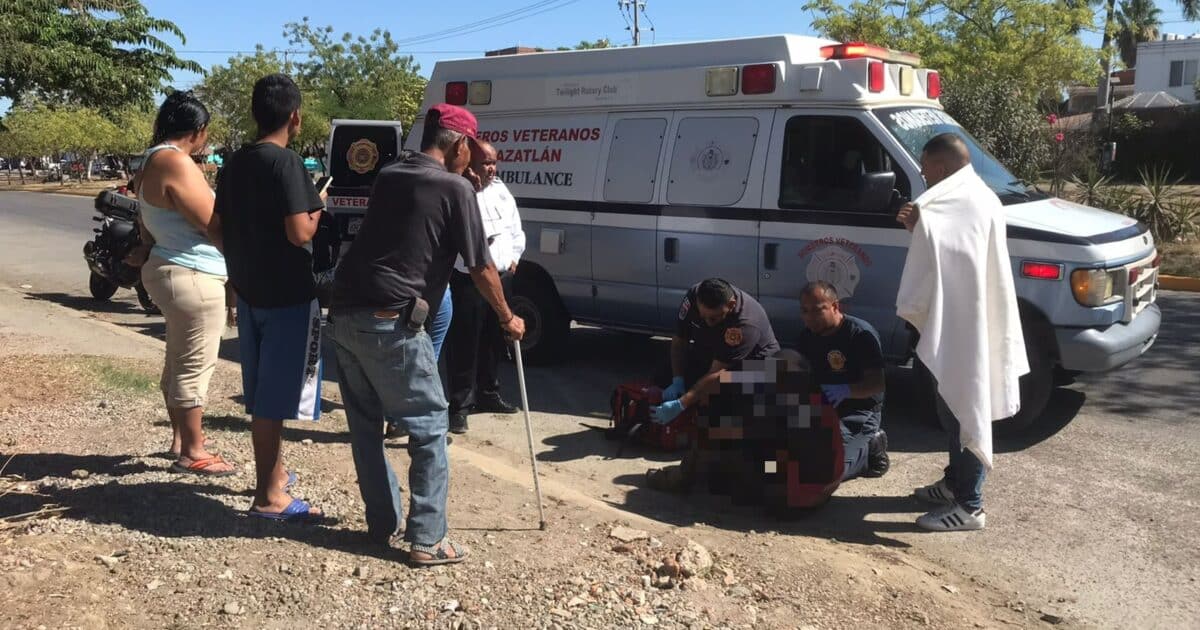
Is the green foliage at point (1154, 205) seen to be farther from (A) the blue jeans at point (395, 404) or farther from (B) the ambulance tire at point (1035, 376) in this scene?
(A) the blue jeans at point (395, 404)

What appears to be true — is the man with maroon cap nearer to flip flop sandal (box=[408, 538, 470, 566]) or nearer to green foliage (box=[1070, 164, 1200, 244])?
flip flop sandal (box=[408, 538, 470, 566])

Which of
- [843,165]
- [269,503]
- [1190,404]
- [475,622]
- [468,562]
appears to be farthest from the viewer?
[1190,404]

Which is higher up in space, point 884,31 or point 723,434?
point 884,31

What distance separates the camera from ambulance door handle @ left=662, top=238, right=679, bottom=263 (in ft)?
23.2

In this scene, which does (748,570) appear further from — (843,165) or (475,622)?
(843,165)

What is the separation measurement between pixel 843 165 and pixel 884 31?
22.2 m

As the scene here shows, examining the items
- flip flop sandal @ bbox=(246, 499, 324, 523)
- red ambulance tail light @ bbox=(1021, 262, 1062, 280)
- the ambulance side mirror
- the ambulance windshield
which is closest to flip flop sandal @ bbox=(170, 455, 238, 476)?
flip flop sandal @ bbox=(246, 499, 324, 523)

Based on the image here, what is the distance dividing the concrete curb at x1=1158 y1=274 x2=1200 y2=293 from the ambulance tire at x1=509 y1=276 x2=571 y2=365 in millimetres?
8111

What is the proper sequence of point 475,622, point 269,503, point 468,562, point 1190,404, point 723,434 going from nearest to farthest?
point 475,622
point 468,562
point 269,503
point 723,434
point 1190,404

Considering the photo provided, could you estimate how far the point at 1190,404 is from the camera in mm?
6980

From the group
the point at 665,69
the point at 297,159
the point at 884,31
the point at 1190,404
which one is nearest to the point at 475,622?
the point at 297,159

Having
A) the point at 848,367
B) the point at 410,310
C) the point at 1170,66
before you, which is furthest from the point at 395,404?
the point at 1170,66

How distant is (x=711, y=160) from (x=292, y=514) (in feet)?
12.7

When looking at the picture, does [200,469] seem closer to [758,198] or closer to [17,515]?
[17,515]
